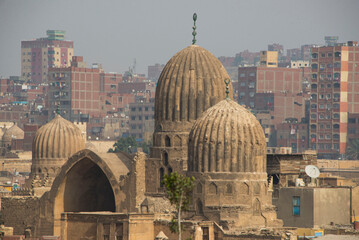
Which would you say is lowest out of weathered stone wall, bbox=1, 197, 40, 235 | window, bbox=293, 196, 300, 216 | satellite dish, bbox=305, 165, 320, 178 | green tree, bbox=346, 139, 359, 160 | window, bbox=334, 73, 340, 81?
weathered stone wall, bbox=1, 197, 40, 235

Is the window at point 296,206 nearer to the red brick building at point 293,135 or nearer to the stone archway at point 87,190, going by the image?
the stone archway at point 87,190

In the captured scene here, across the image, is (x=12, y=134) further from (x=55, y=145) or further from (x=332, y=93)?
(x=55, y=145)

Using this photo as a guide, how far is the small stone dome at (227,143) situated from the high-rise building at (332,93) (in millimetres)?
108349

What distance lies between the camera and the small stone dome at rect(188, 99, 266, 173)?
53406 millimetres

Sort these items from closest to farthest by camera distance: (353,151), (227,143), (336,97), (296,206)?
(227,143), (296,206), (353,151), (336,97)

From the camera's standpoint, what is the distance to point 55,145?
7356 cm

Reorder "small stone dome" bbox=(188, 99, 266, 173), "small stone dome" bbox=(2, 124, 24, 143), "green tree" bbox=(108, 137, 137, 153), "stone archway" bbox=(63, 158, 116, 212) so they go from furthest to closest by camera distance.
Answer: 1. "green tree" bbox=(108, 137, 137, 153)
2. "small stone dome" bbox=(2, 124, 24, 143)
3. "stone archway" bbox=(63, 158, 116, 212)
4. "small stone dome" bbox=(188, 99, 266, 173)

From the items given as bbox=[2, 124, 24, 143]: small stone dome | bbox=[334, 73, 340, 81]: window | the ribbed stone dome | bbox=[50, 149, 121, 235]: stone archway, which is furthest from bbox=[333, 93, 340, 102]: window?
the ribbed stone dome

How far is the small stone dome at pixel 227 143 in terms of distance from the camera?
53.4 m

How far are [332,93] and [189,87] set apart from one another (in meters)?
107

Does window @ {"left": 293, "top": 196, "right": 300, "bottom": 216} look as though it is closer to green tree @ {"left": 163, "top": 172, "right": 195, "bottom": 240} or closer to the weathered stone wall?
green tree @ {"left": 163, "top": 172, "right": 195, "bottom": 240}

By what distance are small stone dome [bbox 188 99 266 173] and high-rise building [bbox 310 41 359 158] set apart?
355 ft

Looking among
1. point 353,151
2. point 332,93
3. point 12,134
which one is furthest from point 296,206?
point 332,93

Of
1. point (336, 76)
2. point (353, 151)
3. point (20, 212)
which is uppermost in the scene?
point (336, 76)
